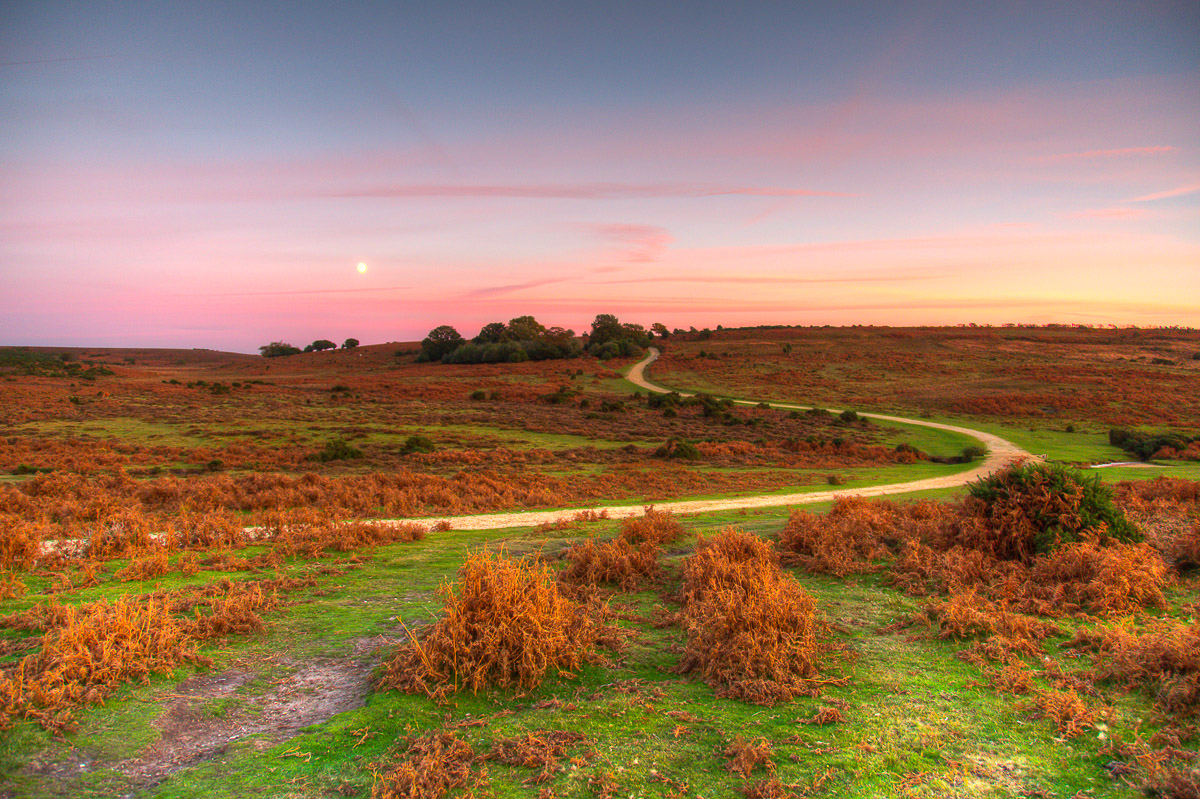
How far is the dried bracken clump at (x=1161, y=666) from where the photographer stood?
16.6 feet

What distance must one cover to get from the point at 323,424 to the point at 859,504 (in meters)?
35.1

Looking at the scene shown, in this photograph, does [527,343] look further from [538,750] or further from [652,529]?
[538,750]

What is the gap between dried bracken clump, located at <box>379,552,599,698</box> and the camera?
19.7ft

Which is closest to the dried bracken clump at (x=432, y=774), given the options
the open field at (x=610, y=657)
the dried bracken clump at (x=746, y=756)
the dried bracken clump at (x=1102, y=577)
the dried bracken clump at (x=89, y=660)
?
the open field at (x=610, y=657)

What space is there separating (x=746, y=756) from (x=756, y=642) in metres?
1.56

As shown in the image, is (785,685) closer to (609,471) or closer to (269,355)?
(609,471)

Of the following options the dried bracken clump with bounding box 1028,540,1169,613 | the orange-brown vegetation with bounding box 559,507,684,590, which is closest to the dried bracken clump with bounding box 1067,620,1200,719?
the dried bracken clump with bounding box 1028,540,1169,613

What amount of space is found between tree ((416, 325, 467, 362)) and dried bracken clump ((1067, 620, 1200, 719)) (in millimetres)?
107947

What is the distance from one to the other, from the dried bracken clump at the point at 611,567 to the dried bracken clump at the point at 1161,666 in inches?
219

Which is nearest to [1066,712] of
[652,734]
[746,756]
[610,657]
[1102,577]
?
[746,756]

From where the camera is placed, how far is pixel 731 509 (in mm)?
18109

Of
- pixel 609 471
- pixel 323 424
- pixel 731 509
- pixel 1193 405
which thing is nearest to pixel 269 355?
pixel 323 424

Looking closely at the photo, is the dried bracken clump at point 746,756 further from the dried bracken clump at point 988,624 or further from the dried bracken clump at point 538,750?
the dried bracken clump at point 988,624

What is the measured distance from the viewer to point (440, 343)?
113875mm
